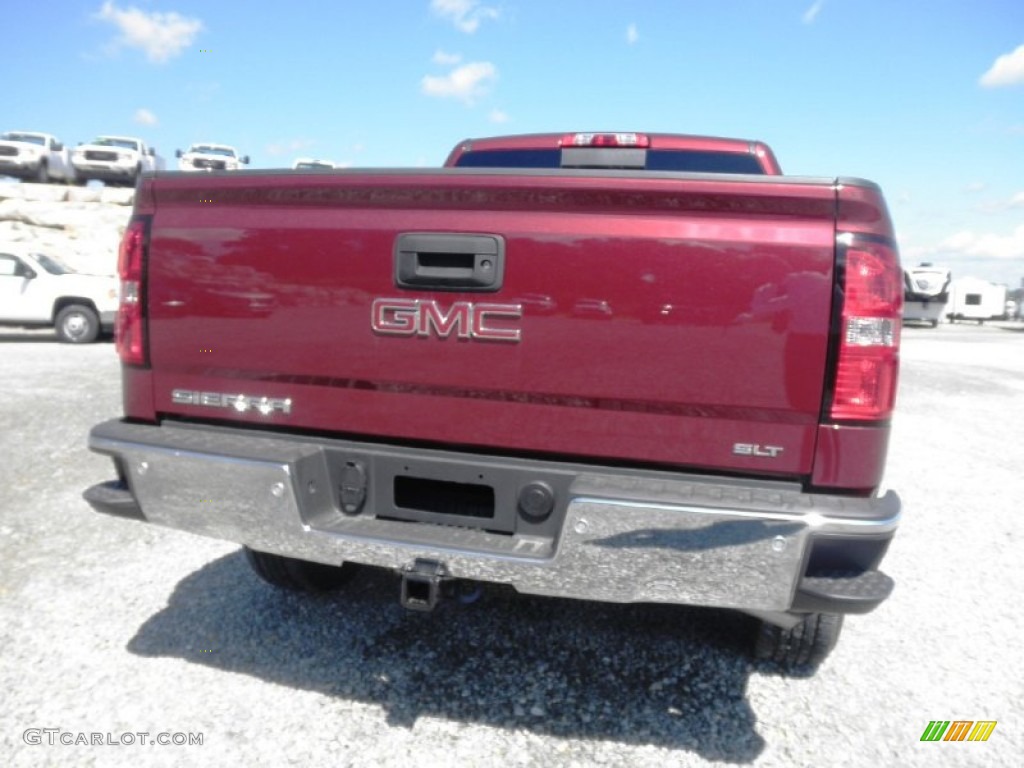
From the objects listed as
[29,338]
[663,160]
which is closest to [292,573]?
[663,160]

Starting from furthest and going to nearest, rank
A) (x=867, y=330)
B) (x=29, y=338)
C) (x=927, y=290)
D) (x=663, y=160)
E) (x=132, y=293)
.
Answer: (x=927, y=290) → (x=29, y=338) → (x=663, y=160) → (x=132, y=293) → (x=867, y=330)

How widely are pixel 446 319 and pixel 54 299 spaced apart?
1301 centimetres

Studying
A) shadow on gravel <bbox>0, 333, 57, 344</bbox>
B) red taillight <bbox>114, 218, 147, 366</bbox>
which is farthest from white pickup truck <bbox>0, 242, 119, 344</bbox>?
red taillight <bbox>114, 218, 147, 366</bbox>

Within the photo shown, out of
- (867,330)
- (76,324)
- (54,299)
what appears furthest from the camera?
(76,324)

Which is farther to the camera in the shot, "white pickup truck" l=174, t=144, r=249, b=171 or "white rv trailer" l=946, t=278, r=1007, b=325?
"white rv trailer" l=946, t=278, r=1007, b=325

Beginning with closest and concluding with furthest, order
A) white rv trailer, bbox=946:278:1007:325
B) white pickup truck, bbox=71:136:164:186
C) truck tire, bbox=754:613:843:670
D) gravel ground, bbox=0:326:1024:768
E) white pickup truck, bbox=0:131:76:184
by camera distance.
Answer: gravel ground, bbox=0:326:1024:768 → truck tire, bbox=754:613:843:670 → white pickup truck, bbox=0:131:76:184 → white pickup truck, bbox=71:136:164:186 → white rv trailer, bbox=946:278:1007:325

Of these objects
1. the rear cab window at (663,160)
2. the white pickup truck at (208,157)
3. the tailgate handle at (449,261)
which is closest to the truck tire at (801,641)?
the tailgate handle at (449,261)

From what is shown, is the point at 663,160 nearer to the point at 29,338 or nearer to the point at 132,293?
the point at 132,293

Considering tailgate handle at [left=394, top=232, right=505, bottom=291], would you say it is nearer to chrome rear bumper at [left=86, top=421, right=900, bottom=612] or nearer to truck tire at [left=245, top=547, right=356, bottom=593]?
chrome rear bumper at [left=86, top=421, right=900, bottom=612]

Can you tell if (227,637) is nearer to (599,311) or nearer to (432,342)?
(432,342)

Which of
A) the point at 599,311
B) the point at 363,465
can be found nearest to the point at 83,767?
the point at 363,465

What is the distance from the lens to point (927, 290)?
2752cm

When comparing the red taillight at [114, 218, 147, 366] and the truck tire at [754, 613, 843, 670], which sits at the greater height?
the red taillight at [114, 218, 147, 366]

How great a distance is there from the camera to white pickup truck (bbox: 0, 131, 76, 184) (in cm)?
2370
